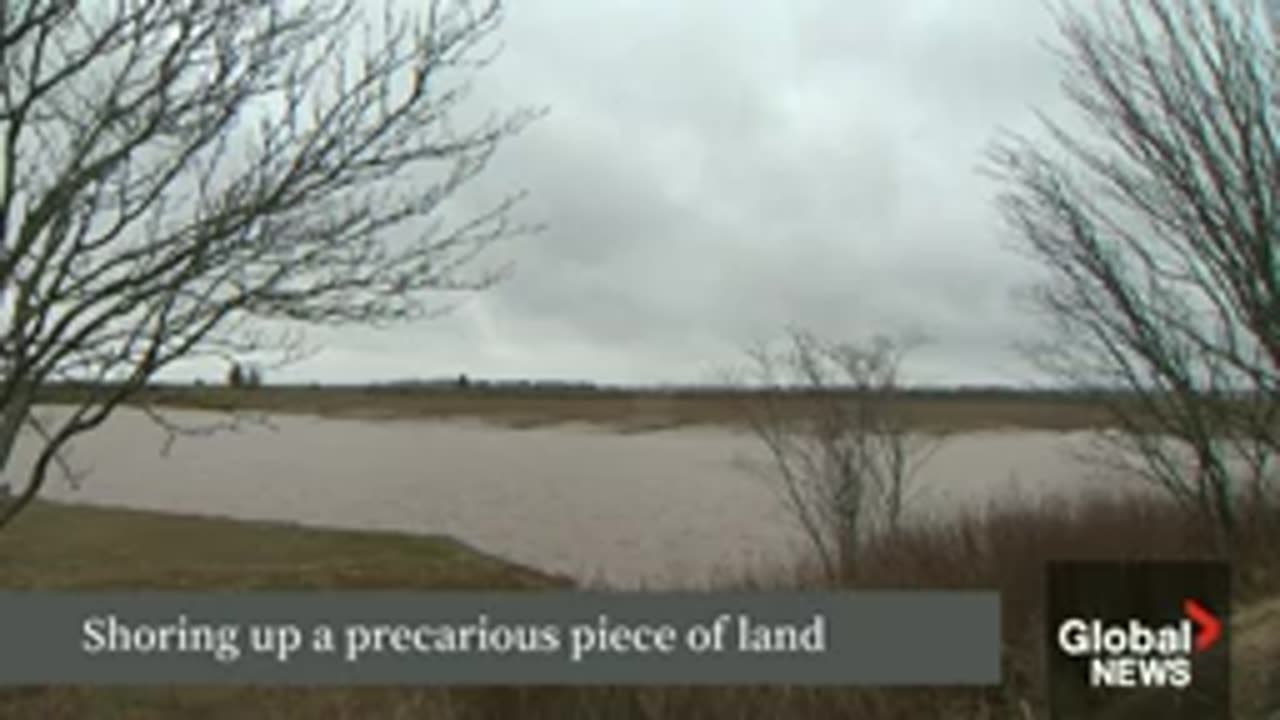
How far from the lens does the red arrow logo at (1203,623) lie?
14.3 ft

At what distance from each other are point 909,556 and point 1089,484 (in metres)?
8.87

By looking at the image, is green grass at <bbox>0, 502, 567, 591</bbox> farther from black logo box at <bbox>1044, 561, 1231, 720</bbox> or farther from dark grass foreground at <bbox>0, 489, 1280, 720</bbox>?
black logo box at <bbox>1044, 561, 1231, 720</bbox>

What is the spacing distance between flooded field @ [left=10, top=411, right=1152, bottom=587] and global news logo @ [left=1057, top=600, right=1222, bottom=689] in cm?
537

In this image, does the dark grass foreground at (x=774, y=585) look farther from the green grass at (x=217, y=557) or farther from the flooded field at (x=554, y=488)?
the flooded field at (x=554, y=488)

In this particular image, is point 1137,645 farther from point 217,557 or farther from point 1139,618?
point 217,557

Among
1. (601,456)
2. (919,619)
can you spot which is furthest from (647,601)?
(601,456)

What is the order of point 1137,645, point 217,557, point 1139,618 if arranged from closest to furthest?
point 1137,645, point 1139,618, point 217,557

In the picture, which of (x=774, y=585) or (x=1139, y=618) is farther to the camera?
(x=774, y=585)

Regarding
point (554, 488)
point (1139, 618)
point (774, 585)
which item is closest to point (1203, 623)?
point (1139, 618)

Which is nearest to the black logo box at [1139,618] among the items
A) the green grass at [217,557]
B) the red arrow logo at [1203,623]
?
the red arrow logo at [1203,623]

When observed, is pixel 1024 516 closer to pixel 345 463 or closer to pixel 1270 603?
pixel 1270 603

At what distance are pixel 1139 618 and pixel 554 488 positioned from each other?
3202 cm

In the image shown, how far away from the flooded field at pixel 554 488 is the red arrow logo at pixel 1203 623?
5.22 metres

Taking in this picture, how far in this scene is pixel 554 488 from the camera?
35.8 m
